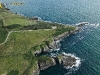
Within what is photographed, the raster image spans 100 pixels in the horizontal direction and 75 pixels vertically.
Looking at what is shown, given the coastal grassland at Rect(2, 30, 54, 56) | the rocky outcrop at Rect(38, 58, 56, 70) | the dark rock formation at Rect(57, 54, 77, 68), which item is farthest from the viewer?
the coastal grassland at Rect(2, 30, 54, 56)

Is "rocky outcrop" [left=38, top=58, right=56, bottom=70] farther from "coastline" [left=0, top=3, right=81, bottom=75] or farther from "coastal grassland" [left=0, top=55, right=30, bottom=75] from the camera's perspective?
"coastal grassland" [left=0, top=55, right=30, bottom=75]

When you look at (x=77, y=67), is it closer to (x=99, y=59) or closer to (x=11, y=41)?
(x=99, y=59)

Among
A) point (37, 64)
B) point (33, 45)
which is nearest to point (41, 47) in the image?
point (33, 45)

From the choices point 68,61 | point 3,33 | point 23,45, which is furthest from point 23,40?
point 68,61

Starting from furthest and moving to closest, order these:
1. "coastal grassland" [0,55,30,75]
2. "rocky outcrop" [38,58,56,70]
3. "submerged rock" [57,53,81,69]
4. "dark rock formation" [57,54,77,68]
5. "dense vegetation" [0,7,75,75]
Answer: "rocky outcrop" [38,58,56,70] → "dark rock formation" [57,54,77,68] → "submerged rock" [57,53,81,69] → "dense vegetation" [0,7,75,75] → "coastal grassland" [0,55,30,75]

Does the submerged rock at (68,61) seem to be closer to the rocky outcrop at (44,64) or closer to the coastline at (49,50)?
the coastline at (49,50)

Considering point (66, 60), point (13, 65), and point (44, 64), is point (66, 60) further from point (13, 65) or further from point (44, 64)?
point (13, 65)

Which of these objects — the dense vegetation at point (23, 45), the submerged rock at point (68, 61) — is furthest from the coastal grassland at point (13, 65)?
the submerged rock at point (68, 61)

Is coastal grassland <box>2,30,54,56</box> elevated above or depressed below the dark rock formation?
below

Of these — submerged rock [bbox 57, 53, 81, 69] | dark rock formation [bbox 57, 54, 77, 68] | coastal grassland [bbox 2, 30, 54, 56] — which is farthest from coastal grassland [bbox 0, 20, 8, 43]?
dark rock formation [bbox 57, 54, 77, 68]
